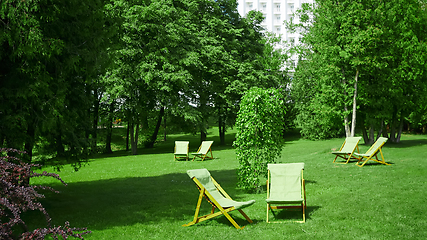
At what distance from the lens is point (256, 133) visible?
359 inches

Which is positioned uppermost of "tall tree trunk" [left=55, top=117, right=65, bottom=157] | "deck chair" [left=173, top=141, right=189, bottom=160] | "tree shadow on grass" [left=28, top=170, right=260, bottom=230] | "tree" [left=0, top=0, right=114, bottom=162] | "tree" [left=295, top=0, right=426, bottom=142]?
"tree" [left=295, top=0, right=426, bottom=142]

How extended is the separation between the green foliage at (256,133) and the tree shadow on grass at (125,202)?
72cm

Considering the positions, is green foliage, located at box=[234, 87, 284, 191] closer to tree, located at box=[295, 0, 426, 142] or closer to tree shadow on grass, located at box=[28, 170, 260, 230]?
tree shadow on grass, located at box=[28, 170, 260, 230]

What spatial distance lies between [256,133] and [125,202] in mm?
3682

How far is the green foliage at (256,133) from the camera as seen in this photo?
904cm

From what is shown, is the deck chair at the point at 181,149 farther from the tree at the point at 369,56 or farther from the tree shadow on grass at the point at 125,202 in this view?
the tree at the point at 369,56

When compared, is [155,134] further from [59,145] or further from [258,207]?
[258,207]

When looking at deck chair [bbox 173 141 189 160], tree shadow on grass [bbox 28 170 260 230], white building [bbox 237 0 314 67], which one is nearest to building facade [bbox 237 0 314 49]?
white building [bbox 237 0 314 67]

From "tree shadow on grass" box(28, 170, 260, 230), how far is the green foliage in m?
0.72

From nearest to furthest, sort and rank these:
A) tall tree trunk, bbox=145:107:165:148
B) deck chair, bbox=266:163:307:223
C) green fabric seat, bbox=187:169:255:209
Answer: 1. green fabric seat, bbox=187:169:255:209
2. deck chair, bbox=266:163:307:223
3. tall tree trunk, bbox=145:107:165:148

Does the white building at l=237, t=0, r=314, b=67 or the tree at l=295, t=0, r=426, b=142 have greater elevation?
the white building at l=237, t=0, r=314, b=67

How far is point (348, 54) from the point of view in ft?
61.2

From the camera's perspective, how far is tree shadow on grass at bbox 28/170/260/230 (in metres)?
6.95

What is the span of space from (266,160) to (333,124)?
43.8 ft
